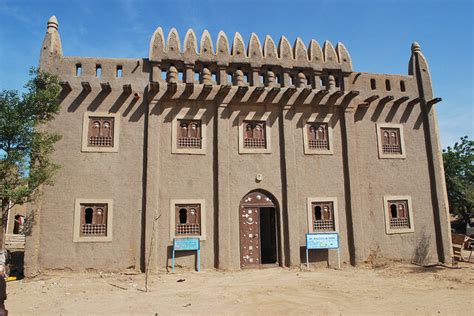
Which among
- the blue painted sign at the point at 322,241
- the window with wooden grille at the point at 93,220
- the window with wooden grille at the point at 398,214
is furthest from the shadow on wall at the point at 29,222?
the window with wooden grille at the point at 398,214

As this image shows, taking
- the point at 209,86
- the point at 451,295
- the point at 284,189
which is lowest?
the point at 451,295

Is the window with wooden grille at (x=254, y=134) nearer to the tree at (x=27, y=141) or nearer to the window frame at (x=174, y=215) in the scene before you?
the window frame at (x=174, y=215)

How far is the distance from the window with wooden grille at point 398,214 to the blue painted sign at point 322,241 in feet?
8.67

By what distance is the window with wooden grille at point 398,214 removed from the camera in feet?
46.9

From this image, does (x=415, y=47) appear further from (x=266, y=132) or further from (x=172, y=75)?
(x=172, y=75)

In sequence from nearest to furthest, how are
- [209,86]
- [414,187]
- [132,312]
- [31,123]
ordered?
[132,312] < [31,123] < [209,86] < [414,187]

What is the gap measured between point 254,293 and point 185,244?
3.50 m

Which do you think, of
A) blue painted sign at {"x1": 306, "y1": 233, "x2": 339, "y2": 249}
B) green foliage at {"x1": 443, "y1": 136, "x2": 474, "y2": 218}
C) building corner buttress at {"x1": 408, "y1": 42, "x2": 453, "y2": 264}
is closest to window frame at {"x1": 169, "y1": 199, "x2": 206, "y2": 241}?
blue painted sign at {"x1": 306, "y1": 233, "x2": 339, "y2": 249}

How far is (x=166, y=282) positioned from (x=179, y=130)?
5499mm

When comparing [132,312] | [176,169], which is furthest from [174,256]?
[132,312]

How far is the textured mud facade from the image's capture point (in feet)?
41.2

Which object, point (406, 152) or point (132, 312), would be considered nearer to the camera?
point (132, 312)

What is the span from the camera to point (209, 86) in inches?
527

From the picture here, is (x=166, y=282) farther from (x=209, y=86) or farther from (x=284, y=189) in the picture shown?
(x=209, y=86)
